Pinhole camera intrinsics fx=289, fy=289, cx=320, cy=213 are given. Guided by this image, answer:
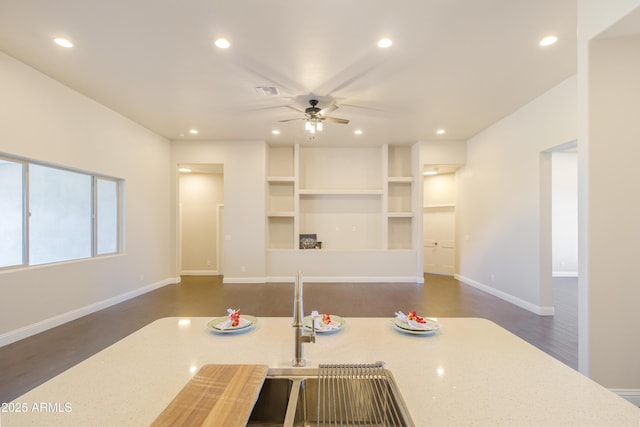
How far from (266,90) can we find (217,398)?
145 inches

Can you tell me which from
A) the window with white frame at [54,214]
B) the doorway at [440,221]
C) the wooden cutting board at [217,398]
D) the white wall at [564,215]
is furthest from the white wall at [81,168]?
the white wall at [564,215]

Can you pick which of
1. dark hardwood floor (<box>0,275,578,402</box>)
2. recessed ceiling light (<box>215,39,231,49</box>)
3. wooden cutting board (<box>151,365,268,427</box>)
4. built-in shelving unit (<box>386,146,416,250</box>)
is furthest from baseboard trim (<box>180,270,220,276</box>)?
wooden cutting board (<box>151,365,268,427</box>)

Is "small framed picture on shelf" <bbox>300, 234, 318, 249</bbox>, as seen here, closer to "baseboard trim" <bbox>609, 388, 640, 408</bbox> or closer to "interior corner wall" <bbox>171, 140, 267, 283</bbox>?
"interior corner wall" <bbox>171, 140, 267, 283</bbox>

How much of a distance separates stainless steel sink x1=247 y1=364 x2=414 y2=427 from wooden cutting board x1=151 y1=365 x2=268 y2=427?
0.42ft

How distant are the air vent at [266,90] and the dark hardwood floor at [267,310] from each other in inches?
126

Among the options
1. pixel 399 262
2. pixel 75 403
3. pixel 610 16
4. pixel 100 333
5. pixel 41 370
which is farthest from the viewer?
pixel 399 262

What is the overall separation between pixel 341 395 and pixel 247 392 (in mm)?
354

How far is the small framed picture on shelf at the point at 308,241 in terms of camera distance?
6941mm

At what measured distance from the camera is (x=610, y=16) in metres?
2.08

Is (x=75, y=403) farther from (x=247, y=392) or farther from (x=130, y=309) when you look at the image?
(x=130, y=309)

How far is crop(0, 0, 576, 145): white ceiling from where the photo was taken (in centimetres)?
255

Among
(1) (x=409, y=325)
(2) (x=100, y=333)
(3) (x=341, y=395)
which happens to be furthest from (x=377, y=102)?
(2) (x=100, y=333)

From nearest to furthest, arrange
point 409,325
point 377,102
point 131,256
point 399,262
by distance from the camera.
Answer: point 409,325, point 377,102, point 131,256, point 399,262

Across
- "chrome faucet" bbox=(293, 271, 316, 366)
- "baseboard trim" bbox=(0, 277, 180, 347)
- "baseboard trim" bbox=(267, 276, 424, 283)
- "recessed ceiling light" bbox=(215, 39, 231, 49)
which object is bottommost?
"baseboard trim" bbox=(267, 276, 424, 283)
